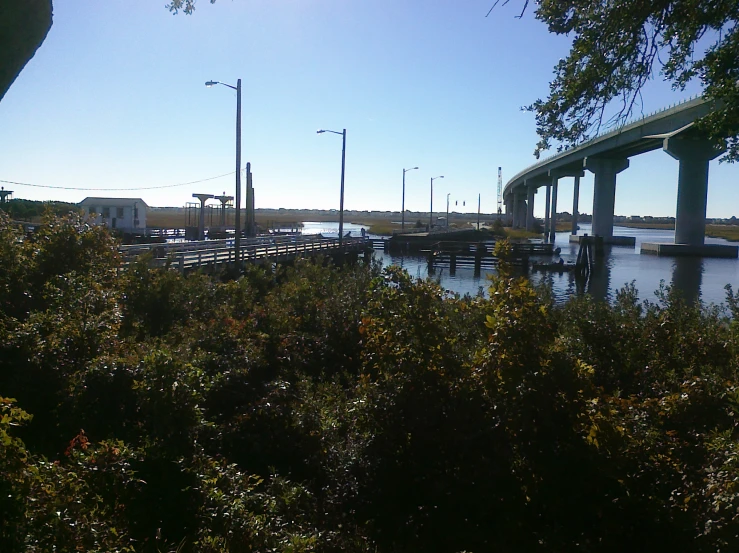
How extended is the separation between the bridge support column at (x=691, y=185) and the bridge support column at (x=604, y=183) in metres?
11.8

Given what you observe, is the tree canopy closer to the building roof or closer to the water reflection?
the water reflection

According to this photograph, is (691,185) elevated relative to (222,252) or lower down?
elevated

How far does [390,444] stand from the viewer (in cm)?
693

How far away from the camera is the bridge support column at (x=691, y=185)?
59.6 metres

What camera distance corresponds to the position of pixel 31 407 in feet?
25.7

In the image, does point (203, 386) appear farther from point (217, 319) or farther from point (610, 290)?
point (610, 290)

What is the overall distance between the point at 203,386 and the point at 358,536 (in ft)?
7.15

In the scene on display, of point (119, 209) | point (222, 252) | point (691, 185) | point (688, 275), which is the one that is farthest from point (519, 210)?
point (222, 252)

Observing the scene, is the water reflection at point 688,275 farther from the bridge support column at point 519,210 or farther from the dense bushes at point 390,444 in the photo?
the bridge support column at point 519,210

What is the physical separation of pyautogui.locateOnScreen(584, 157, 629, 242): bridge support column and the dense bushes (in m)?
70.3

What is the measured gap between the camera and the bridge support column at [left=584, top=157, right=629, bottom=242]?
75.8 meters

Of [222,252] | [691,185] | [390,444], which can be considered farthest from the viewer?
[691,185]

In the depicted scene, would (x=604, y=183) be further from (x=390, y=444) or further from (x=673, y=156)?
(x=390, y=444)

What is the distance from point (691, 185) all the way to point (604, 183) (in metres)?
14.3
